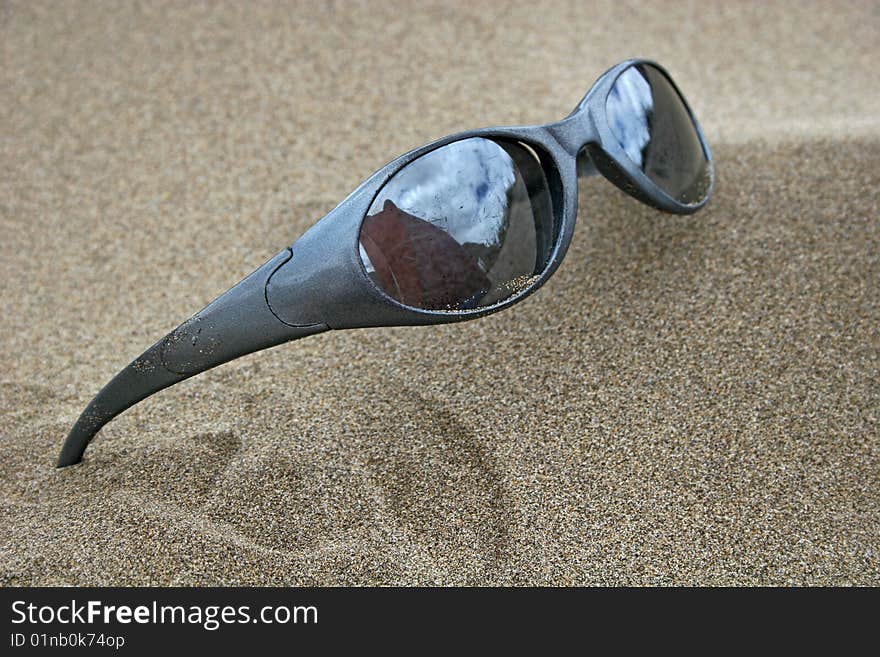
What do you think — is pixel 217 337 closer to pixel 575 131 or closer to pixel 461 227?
pixel 461 227

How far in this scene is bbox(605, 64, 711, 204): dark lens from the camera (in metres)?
0.90

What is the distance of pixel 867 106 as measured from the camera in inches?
51.4

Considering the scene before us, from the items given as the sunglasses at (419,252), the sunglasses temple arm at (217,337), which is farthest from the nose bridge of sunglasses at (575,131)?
the sunglasses temple arm at (217,337)

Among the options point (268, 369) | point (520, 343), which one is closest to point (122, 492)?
point (268, 369)

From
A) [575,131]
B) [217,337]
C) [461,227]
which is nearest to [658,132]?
[575,131]

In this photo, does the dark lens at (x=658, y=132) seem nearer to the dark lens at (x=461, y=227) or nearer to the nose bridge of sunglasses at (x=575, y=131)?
the nose bridge of sunglasses at (x=575, y=131)

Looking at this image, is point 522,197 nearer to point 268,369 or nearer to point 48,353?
point 268,369

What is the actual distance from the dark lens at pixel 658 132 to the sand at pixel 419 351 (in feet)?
→ 0.16

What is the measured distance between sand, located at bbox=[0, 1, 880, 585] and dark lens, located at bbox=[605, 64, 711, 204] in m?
0.05

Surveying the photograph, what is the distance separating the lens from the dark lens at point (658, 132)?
90cm

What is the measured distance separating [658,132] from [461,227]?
12.8 inches

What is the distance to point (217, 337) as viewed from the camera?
69 cm

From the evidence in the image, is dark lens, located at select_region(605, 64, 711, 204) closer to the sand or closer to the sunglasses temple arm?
the sand

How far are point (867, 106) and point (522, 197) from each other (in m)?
0.80
